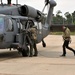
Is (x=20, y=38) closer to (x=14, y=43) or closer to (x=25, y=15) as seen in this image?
(x=14, y=43)

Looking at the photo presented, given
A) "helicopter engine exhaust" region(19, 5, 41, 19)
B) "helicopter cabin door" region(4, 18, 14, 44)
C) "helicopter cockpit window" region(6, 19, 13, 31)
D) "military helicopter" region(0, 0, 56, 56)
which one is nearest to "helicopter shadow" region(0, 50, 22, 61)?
"military helicopter" region(0, 0, 56, 56)

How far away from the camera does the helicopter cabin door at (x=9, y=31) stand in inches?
566

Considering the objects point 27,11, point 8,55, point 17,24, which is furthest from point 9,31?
point 27,11

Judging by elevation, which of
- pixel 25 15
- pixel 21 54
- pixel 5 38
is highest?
pixel 25 15

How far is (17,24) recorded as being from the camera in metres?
15.3

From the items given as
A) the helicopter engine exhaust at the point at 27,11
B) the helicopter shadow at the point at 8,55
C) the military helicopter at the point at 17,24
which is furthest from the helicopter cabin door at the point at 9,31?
the helicopter engine exhaust at the point at 27,11

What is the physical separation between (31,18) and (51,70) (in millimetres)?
6691

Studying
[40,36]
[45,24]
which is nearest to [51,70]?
[40,36]

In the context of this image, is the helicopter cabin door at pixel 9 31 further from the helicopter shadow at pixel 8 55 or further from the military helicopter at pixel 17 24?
the helicopter shadow at pixel 8 55

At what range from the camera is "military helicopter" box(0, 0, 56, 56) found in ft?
47.4

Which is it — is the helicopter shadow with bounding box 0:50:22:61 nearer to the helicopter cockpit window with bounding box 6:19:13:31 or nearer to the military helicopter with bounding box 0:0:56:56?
the military helicopter with bounding box 0:0:56:56

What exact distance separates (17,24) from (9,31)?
2.62 feet

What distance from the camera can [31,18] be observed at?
54.5 ft

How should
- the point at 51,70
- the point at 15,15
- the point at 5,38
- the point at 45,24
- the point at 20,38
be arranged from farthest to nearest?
1. the point at 45,24
2. the point at 15,15
3. the point at 20,38
4. the point at 5,38
5. the point at 51,70
